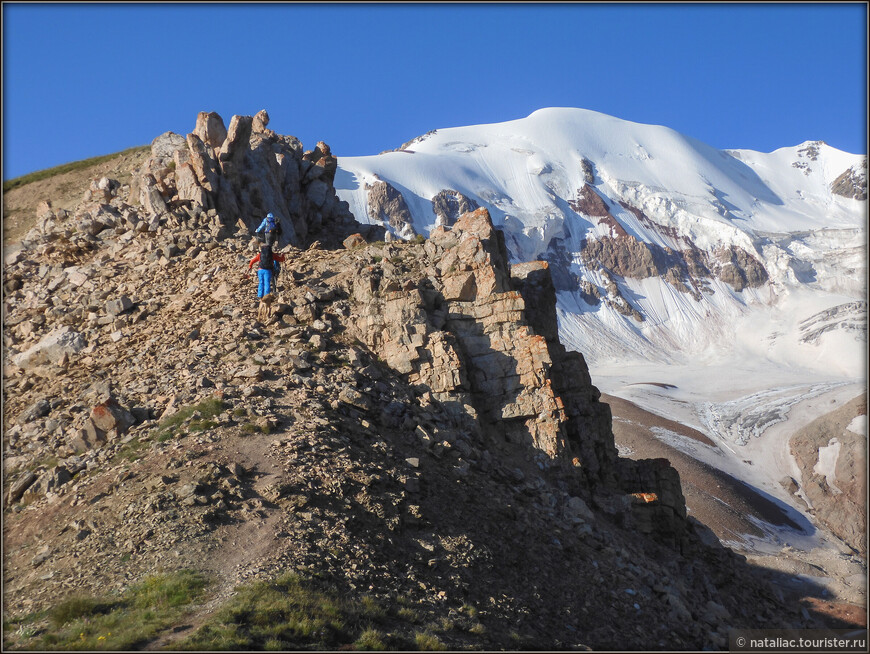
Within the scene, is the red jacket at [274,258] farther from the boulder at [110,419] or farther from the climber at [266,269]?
the boulder at [110,419]

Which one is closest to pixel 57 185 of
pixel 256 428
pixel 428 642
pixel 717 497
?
pixel 256 428

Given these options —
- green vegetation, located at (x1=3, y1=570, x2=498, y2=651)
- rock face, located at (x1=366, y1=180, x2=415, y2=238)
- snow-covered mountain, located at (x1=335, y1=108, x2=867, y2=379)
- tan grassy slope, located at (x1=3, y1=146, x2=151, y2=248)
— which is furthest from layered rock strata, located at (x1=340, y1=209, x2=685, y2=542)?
rock face, located at (x1=366, y1=180, x2=415, y2=238)

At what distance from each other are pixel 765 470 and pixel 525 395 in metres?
68.5

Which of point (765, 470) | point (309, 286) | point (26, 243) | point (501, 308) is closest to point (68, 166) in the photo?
point (26, 243)

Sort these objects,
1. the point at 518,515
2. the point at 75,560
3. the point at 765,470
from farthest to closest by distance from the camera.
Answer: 1. the point at 765,470
2. the point at 518,515
3. the point at 75,560

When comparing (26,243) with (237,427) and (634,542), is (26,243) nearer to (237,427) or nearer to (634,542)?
(237,427)

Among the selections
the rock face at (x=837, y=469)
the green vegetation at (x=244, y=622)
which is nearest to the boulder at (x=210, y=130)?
the green vegetation at (x=244, y=622)

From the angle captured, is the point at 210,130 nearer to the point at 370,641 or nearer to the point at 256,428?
the point at 256,428

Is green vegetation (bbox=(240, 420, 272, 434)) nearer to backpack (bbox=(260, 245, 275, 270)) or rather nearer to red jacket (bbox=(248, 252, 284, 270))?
backpack (bbox=(260, 245, 275, 270))

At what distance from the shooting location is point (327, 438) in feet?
50.4

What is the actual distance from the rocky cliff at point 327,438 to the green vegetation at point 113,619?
16.3 inches

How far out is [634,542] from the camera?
19219mm

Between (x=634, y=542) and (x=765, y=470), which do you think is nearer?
(x=634, y=542)

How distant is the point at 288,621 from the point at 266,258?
11.2 meters
